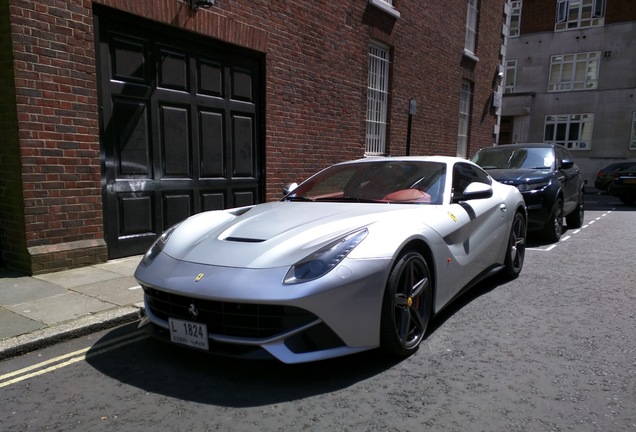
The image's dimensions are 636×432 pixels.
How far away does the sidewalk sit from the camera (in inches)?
140

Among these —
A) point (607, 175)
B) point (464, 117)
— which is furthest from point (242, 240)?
point (607, 175)

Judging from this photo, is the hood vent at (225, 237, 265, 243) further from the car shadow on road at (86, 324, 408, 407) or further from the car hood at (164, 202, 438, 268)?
the car shadow on road at (86, 324, 408, 407)

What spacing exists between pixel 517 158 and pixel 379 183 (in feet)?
17.6

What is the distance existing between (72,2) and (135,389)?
173 inches

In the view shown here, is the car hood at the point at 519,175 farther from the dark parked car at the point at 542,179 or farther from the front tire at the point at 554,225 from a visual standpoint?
the front tire at the point at 554,225

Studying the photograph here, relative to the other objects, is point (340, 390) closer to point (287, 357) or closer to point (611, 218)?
point (287, 357)

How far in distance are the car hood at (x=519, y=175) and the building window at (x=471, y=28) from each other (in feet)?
26.2

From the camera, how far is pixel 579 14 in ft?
96.0

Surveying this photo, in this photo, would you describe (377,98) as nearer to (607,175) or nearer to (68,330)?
(68,330)

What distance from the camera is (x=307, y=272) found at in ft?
9.12

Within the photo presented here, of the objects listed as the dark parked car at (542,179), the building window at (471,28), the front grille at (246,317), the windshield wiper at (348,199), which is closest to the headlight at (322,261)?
the front grille at (246,317)

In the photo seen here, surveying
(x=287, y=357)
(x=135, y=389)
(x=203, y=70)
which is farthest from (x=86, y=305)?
(x=203, y=70)

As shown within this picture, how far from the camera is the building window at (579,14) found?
2862 centimetres

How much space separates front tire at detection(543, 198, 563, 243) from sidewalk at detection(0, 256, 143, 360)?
6.40 m
